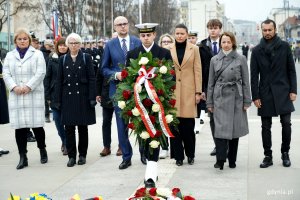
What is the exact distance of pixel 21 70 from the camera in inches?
370

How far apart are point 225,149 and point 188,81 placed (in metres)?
1.16

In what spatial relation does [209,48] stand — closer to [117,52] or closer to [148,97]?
[117,52]

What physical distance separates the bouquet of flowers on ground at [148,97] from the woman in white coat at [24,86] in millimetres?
2278

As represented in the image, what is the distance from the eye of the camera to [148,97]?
7383 millimetres

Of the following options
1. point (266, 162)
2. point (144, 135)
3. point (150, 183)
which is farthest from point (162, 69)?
point (266, 162)

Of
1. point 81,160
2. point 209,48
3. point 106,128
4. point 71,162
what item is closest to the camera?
point 71,162

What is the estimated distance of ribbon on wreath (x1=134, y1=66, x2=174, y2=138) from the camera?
287 inches

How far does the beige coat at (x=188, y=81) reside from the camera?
9031mm

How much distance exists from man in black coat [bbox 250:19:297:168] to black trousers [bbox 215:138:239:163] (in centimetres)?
42

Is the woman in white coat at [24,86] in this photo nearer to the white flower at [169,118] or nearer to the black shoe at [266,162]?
the white flower at [169,118]

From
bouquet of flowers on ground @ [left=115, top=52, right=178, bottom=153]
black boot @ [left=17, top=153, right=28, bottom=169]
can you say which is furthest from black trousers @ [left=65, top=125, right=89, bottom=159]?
bouquet of flowers on ground @ [left=115, top=52, right=178, bottom=153]

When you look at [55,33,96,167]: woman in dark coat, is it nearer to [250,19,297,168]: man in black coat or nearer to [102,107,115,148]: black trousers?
[102,107,115,148]: black trousers

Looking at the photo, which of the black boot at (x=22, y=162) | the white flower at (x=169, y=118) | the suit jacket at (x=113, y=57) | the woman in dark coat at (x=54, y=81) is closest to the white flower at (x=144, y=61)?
the white flower at (x=169, y=118)

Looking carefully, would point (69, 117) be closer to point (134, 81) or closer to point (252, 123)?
point (134, 81)
